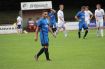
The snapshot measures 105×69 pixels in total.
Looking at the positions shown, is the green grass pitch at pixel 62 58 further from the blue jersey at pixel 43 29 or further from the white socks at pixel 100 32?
the white socks at pixel 100 32

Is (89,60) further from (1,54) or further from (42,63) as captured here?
(1,54)

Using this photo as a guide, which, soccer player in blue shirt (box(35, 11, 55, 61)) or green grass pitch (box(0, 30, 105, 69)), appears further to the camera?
soccer player in blue shirt (box(35, 11, 55, 61))

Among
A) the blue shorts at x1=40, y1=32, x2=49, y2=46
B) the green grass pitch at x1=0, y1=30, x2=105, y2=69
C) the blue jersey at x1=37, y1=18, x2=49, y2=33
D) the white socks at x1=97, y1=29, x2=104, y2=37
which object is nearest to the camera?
the green grass pitch at x1=0, y1=30, x2=105, y2=69

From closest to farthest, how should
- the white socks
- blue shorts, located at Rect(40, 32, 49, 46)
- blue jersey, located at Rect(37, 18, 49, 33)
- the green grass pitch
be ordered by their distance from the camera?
the green grass pitch, blue shorts, located at Rect(40, 32, 49, 46), blue jersey, located at Rect(37, 18, 49, 33), the white socks

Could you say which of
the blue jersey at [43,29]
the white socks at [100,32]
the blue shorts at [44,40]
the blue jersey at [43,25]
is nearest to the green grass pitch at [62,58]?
the blue shorts at [44,40]

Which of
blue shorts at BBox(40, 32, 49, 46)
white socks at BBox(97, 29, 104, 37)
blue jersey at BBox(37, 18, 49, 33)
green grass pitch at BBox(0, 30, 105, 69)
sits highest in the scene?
blue jersey at BBox(37, 18, 49, 33)

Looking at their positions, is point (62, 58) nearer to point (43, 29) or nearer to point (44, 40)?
point (44, 40)

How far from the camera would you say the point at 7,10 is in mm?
58594

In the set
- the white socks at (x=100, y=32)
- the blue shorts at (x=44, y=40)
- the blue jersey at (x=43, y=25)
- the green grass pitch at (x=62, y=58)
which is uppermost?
A: the blue jersey at (x=43, y=25)

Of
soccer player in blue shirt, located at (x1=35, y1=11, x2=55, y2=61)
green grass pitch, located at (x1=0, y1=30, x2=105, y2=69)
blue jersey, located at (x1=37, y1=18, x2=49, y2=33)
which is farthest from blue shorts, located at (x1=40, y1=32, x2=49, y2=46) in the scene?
green grass pitch, located at (x1=0, y1=30, x2=105, y2=69)

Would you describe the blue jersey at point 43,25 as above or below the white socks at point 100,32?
above

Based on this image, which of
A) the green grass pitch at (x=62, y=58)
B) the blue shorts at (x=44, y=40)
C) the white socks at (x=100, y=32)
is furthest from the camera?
the white socks at (x=100, y=32)

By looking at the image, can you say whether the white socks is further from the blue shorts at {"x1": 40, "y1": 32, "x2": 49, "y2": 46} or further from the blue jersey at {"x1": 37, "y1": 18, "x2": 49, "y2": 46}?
the blue shorts at {"x1": 40, "y1": 32, "x2": 49, "y2": 46}

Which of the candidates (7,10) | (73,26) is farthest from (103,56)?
(7,10)
